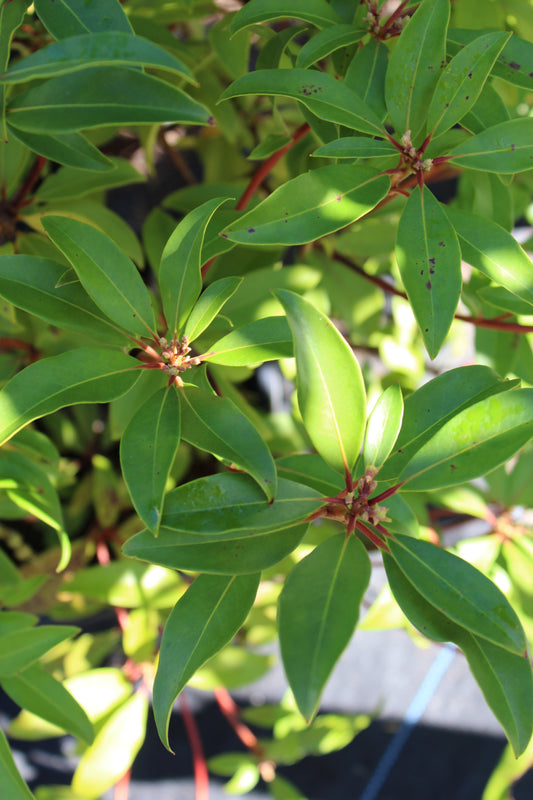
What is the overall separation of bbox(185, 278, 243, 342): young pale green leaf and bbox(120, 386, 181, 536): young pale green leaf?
2.5 inches

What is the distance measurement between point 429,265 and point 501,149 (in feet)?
0.40

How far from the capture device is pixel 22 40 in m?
0.79

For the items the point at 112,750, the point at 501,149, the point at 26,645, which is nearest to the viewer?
the point at 501,149

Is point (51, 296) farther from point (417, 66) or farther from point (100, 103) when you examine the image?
point (417, 66)

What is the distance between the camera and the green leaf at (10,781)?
581 millimetres

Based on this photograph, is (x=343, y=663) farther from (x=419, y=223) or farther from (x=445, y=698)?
(x=419, y=223)

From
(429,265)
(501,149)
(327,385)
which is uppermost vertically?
(501,149)

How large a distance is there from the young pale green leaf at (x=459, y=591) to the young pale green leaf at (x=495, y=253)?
8.7 inches

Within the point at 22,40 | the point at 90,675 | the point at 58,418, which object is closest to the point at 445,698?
the point at 90,675

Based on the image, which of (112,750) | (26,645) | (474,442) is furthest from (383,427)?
(112,750)

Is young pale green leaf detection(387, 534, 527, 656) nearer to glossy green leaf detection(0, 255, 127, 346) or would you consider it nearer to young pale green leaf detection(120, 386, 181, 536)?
young pale green leaf detection(120, 386, 181, 536)

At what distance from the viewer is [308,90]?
0.50 m

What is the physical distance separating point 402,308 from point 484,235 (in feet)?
2.10

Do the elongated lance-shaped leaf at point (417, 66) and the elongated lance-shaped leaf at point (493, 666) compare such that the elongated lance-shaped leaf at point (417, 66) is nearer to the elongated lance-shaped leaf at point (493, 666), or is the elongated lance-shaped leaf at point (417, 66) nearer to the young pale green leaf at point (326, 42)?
the young pale green leaf at point (326, 42)
